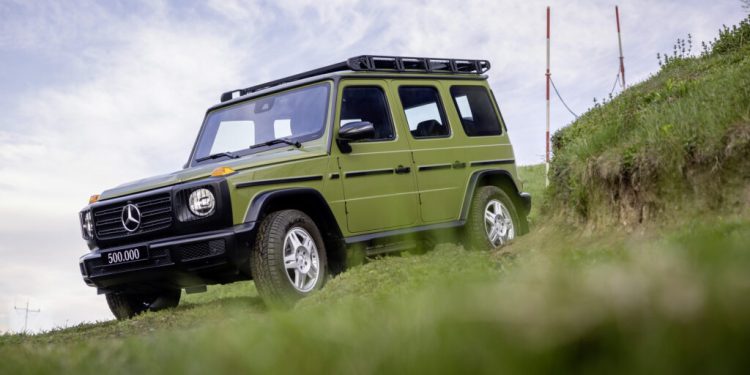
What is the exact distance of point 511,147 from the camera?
10148mm

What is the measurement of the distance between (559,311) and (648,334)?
156 mm

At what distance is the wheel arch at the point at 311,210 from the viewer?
22.7 ft

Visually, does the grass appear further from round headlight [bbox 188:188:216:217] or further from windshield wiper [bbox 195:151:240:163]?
windshield wiper [bbox 195:151:240:163]

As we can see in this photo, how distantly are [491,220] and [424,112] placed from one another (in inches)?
58.3

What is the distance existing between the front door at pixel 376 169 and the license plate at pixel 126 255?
1854 millimetres

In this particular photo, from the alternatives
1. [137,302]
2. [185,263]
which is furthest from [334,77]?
[137,302]

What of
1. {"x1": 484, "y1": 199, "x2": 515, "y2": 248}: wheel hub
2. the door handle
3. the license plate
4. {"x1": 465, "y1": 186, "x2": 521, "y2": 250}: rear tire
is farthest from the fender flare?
the license plate

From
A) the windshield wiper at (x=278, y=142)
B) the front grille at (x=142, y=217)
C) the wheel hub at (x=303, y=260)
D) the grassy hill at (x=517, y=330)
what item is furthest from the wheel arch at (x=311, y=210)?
the grassy hill at (x=517, y=330)

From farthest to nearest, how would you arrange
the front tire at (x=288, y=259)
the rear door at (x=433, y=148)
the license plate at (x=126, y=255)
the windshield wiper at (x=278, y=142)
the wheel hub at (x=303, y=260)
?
the rear door at (x=433, y=148) → the windshield wiper at (x=278, y=142) → the license plate at (x=126, y=255) → the wheel hub at (x=303, y=260) → the front tire at (x=288, y=259)

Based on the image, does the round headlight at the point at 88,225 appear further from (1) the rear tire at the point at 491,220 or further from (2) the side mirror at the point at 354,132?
(1) the rear tire at the point at 491,220

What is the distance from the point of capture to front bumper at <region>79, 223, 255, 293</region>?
675 cm

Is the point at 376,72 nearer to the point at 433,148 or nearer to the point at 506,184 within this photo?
the point at 433,148

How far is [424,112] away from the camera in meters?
9.05

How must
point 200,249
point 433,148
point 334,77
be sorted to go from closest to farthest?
1. point 200,249
2. point 334,77
3. point 433,148
